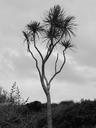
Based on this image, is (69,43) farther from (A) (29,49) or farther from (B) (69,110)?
(B) (69,110)

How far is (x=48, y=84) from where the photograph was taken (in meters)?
25.1

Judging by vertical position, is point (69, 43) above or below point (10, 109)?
above

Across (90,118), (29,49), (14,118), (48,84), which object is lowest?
(14,118)

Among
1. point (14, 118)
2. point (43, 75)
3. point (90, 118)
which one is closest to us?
point (14, 118)

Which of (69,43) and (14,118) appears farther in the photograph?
(69,43)

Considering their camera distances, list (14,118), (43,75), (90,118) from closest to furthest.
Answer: (14,118) < (90,118) < (43,75)

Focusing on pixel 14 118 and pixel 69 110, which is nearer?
pixel 14 118

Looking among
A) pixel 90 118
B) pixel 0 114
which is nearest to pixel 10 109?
pixel 0 114

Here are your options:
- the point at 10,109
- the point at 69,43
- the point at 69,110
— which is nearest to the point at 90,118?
the point at 69,110

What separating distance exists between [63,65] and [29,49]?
7.44ft

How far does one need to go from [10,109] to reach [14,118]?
374 millimetres

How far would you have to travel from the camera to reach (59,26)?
25.1 m

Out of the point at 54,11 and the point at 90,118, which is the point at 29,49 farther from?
the point at 90,118

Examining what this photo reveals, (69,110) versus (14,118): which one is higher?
(69,110)
